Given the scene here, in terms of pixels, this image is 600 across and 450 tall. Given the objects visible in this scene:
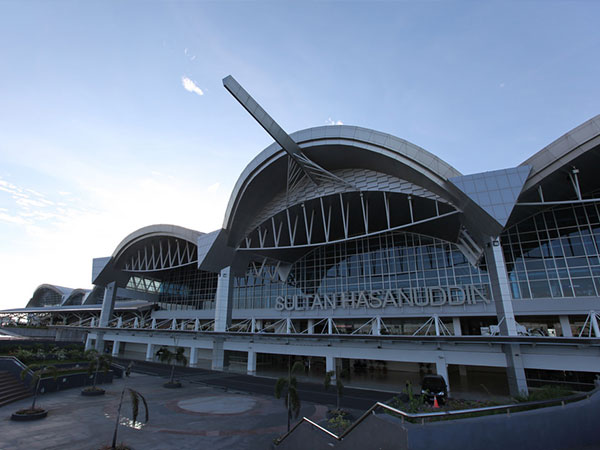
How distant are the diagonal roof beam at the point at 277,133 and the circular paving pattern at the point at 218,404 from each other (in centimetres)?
2210

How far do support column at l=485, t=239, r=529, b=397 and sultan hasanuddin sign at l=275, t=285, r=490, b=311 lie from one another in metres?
6.88

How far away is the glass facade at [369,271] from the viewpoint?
3569 centimetres

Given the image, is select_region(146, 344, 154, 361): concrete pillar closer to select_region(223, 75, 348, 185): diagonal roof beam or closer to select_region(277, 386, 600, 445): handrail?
select_region(223, 75, 348, 185): diagonal roof beam

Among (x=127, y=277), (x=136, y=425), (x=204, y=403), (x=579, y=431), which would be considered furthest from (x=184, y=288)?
(x=579, y=431)

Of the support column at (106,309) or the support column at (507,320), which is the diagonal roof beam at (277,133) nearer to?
the support column at (507,320)

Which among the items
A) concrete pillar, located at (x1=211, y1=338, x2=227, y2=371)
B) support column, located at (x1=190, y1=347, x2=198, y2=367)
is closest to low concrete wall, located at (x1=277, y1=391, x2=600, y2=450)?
concrete pillar, located at (x1=211, y1=338, x2=227, y2=371)

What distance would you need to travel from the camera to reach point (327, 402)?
22.6 m

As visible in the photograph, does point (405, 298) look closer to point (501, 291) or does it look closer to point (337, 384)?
point (501, 291)

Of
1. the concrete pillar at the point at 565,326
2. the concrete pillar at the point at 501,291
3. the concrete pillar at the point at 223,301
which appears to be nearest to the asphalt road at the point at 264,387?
the concrete pillar at the point at 223,301

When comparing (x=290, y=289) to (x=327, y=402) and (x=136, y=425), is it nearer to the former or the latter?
(x=327, y=402)

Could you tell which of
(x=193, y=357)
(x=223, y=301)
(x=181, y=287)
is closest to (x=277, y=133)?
Result: (x=223, y=301)

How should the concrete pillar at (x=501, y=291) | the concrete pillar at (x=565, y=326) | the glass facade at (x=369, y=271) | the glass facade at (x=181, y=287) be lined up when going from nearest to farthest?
the concrete pillar at (x=501, y=291) < the concrete pillar at (x=565, y=326) < the glass facade at (x=369, y=271) < the glass facade at (x=181, y=287)

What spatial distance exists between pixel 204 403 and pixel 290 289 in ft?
82.5

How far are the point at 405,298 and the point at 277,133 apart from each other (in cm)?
2149
